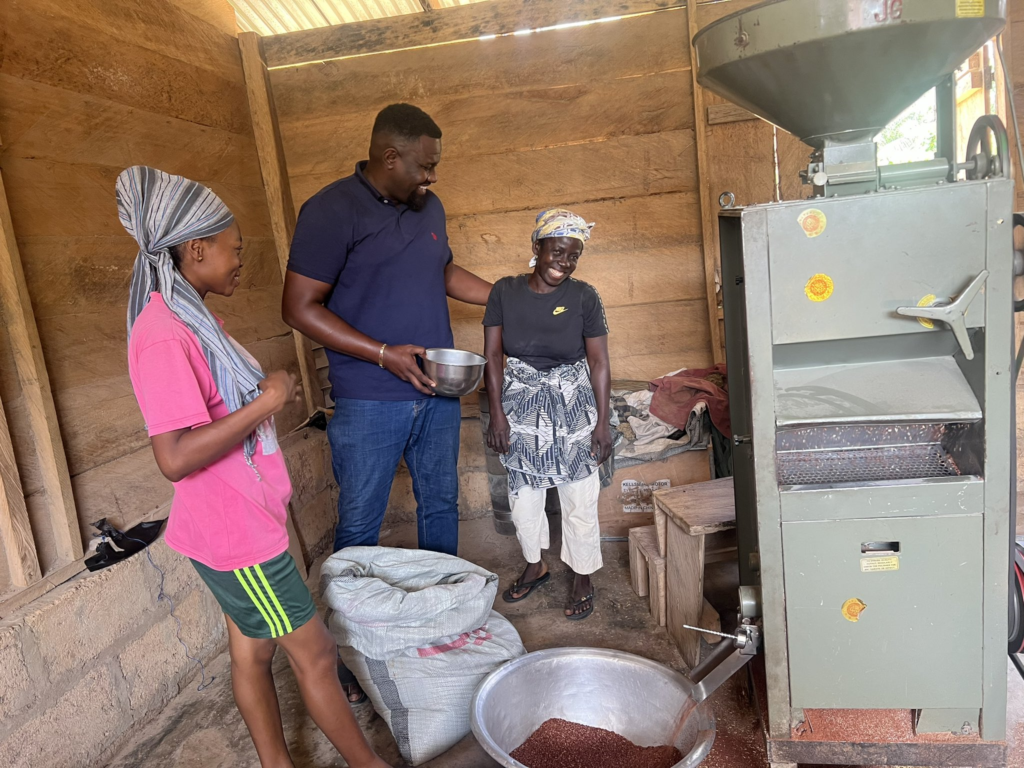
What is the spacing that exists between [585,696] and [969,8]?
187 cm

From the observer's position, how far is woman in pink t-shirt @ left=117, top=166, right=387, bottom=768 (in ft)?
4.83

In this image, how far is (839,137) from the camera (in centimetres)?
170

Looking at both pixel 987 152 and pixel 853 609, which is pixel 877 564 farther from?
pixel 987 152

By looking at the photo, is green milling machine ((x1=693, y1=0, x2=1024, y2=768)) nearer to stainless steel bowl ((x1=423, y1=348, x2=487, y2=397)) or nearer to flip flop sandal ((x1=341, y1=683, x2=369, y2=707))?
stainless steel bowl ((x1=423, y1=348, x2=487, y2=397))

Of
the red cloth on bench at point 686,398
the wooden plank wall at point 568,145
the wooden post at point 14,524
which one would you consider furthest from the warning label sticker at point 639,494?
the wooden post at point 14,524

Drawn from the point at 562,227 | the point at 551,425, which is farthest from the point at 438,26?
the point at 551,425

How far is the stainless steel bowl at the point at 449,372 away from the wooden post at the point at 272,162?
5.51 feet

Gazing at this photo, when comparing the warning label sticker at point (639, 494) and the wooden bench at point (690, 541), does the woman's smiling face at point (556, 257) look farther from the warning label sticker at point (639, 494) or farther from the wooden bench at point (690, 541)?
the warning label sticker at point (639, 494)

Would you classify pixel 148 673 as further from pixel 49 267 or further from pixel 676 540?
pixel 676 540

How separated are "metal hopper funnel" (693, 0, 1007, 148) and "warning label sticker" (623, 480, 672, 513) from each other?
6.63 feet

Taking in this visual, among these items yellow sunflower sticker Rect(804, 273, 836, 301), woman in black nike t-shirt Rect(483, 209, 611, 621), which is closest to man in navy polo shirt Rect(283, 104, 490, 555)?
woman in black nike t-shirt Rect(483, 209, 611, 621)

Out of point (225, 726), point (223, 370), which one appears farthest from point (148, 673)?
point (223, 370)

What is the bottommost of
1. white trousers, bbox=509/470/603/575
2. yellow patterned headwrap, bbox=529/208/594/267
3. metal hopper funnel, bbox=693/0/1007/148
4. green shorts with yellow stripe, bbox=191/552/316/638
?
white trousers, bbox=509/470/603/575

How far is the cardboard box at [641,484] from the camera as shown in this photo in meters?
3.46
